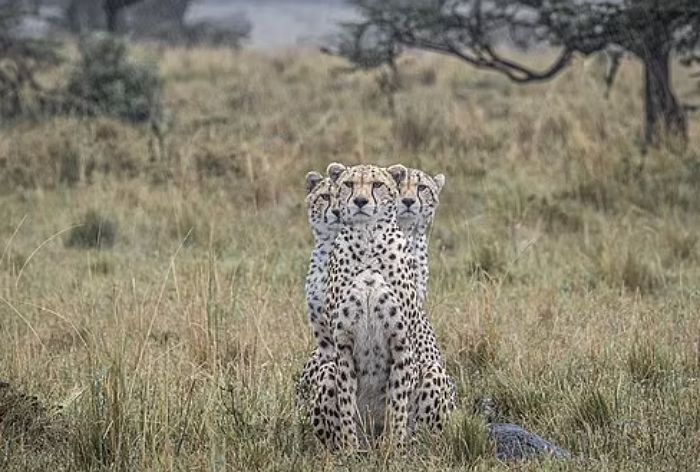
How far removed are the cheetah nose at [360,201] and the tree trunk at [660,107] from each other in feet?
18.8

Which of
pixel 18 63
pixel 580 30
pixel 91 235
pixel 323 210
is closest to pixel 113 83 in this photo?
pixel 18 63

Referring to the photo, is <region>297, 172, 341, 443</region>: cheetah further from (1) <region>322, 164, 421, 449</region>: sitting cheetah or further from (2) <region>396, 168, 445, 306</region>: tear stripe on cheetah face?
(2) <region>396, 168, 445, 306</region>: tear stripe on cheetah face

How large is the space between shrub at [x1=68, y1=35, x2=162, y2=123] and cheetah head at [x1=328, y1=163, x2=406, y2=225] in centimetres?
739

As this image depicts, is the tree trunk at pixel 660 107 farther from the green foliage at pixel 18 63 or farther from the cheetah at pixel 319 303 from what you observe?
the cheetah at pixel 319 303

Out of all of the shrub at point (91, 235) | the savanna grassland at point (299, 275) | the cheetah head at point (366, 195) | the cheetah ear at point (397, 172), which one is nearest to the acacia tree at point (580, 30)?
the savanna grassland at point (299, 275)

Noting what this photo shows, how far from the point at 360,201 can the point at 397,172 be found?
0.99 feet

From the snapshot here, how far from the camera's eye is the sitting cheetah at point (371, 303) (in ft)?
12.0

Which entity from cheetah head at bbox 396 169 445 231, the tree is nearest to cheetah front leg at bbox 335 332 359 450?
cheetah head at bbox 396 169 445 231

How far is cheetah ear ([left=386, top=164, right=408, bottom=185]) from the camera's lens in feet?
12.8

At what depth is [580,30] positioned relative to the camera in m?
9.21

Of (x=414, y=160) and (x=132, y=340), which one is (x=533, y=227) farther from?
(x=132, y=340)

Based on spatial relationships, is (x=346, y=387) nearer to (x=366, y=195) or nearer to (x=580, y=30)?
(x=366, y=195)

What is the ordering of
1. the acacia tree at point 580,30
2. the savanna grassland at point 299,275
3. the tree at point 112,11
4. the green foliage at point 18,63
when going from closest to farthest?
1. the savanna grassland at point 299,275
2. the acacia tree at point 580,30
3. the green foliage at point 18,63
4. the tree at point 112,11

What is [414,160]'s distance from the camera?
9.07m
